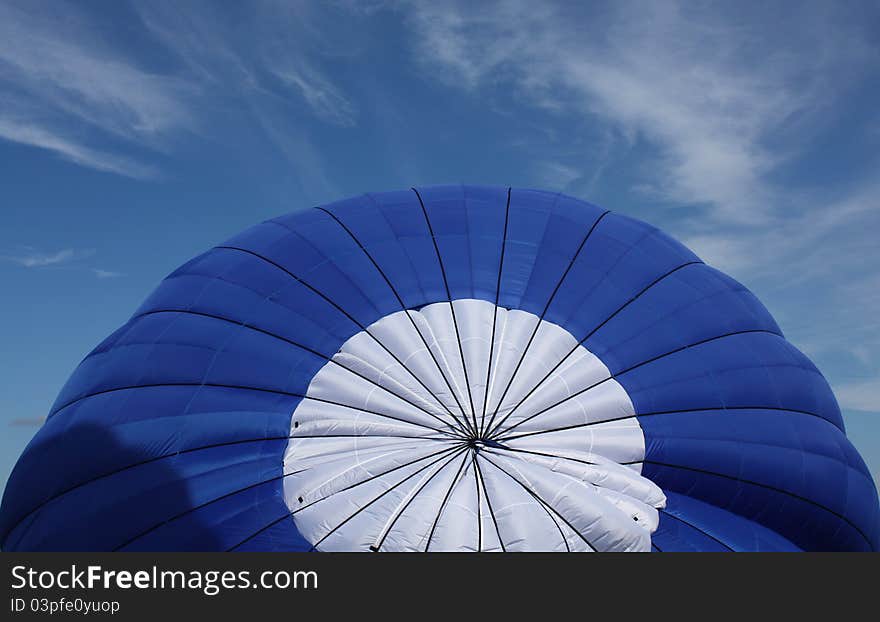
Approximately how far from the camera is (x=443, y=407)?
6406 mm

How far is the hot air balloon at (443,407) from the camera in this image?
6.12 m

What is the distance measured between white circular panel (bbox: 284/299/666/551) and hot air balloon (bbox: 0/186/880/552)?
2 cm

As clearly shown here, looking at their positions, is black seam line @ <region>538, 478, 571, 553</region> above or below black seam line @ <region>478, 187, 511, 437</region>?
below

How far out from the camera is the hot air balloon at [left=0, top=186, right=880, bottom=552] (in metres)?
6.12

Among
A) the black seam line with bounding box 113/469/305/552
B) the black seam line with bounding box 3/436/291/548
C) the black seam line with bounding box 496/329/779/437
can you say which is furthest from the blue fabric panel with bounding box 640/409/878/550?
the black seam line with bounding box 3/436/291/548

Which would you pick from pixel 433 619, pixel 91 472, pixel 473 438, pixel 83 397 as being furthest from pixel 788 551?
pixel 83 397

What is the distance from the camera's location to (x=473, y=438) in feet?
20.4

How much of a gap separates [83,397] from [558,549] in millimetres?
4804

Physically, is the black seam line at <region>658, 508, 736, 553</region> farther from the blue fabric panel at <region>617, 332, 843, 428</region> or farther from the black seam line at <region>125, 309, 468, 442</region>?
the black seam line at <region>125, 309, 468, 442</region>

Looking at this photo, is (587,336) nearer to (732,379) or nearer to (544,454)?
(544,454)

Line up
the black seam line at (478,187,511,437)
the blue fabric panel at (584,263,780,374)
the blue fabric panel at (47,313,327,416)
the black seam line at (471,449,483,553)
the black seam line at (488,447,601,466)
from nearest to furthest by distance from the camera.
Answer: the black seam line at (471,449,483,553) < the black seam line at (488,447,601,466) < the black seam line at (478,187,511,437) < the blue fabric panel at (47,313,327,416) < the blue fabric panel at (584,263,780,374)

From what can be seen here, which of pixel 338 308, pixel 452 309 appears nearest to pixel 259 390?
pixel 338 308

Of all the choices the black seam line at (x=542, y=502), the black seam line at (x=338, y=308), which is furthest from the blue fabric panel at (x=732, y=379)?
the black seam line at (x=338, y=308)

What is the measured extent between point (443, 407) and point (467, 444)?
14.3 inches
